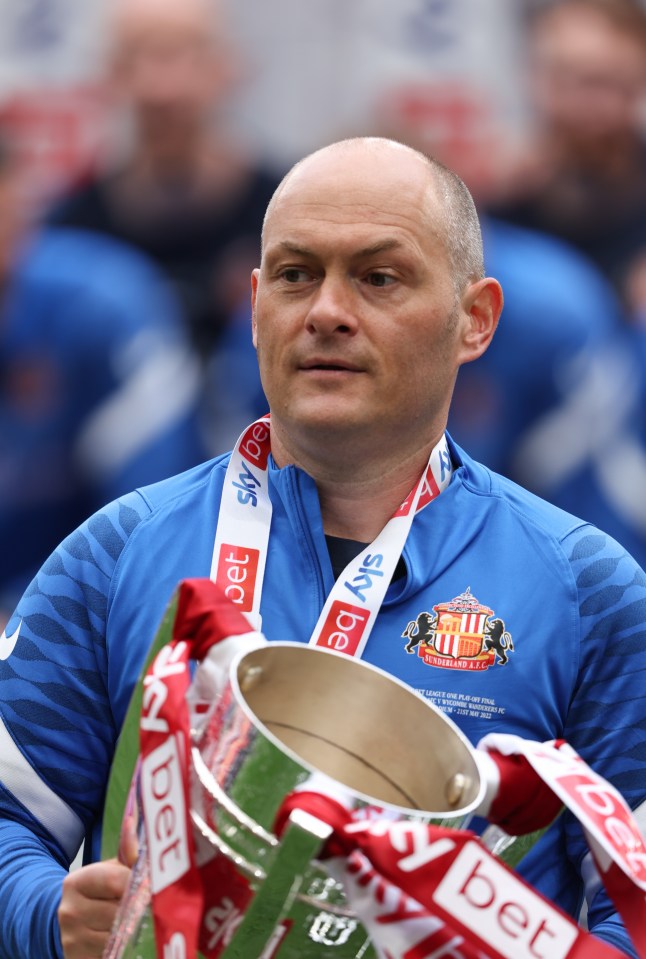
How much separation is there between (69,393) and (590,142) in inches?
85.1

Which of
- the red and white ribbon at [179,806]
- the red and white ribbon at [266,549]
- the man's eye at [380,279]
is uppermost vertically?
the man's eye at [380,279]

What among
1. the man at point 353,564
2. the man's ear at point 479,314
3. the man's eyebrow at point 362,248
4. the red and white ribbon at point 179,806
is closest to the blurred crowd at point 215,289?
the man's ear at point 479,314

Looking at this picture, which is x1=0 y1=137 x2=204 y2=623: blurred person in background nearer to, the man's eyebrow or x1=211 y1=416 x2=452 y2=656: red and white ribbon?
x1=211 y1=416 x2=452 y2=656: red and white ribbon

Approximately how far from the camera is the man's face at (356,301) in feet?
8.80

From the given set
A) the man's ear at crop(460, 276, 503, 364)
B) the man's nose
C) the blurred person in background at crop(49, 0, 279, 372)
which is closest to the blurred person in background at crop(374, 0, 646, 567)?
the blurred person in background at crop(49, 0, 279, 372)

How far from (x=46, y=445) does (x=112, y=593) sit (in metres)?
3.11

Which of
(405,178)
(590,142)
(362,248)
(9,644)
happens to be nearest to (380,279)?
(362,248)

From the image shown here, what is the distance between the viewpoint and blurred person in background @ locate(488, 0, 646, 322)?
679 cm

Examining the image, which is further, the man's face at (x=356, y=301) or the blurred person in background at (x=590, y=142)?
the blurred person in background at (x=590, y=142)

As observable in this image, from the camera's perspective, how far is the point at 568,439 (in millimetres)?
6230

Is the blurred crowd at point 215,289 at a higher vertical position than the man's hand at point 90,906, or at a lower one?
higher

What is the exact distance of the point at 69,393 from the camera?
5895 mm

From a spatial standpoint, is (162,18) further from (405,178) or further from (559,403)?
(405,178)

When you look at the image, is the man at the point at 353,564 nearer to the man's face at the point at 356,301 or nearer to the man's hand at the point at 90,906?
the man's face at the point at 356,301
